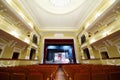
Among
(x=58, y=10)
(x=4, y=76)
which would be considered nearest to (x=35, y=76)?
(x=4, y=76)

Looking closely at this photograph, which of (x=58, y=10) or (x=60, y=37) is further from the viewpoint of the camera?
(x=60, y=37)

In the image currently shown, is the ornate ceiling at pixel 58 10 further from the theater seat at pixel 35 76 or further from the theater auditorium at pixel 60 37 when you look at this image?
the theater seat at pixel 35 76

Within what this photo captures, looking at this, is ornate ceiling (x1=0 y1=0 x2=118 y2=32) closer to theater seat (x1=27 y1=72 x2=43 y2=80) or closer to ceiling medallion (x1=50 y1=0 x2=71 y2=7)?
ceiling medallion (x1=50 y1=0 x2=71 y2=7)

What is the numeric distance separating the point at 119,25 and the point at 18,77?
168 inches

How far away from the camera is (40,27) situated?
1035cm

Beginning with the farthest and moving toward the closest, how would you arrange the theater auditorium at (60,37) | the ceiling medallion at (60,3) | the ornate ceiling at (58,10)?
1. the ceiling medallion at (60,3)
2. the ornate ceiling at (58,10)
3. the theater auditorium at (60,37)

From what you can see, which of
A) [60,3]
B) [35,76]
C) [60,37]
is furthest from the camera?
[60,37]

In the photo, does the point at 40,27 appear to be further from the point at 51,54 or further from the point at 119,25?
the point at 119,25

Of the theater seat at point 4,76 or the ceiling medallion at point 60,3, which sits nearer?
the theater seat at point 4,76

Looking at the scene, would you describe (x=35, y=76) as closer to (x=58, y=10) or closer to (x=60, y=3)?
(x=60, y=3)

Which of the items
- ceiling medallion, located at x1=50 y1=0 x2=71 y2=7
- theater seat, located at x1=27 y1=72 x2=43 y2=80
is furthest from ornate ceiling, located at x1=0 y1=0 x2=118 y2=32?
theater seat, located at x1=27 y1=72 x2=43 y2=80

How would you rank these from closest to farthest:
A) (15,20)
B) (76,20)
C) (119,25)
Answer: (119,25) < (15,20) < (76,20)

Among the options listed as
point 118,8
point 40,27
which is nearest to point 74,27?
point 40,27

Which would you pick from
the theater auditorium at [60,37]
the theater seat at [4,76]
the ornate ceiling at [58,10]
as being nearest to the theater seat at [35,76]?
the theater auditorium at [60,37]
